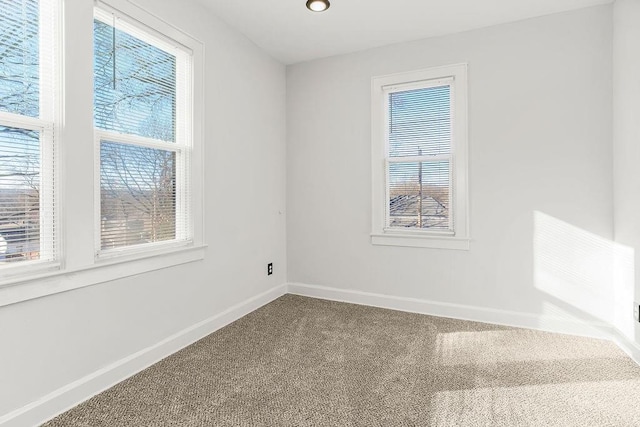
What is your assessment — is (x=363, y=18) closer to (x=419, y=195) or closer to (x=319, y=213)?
(x=419, y=195)

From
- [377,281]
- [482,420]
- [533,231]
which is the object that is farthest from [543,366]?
[377,281]

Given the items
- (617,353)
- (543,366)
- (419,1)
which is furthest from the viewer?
(419,1)

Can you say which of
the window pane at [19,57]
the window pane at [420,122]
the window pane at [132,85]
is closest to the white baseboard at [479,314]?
the window pane at [420,122]

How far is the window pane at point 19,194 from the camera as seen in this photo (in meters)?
1.62

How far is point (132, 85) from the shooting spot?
219cm

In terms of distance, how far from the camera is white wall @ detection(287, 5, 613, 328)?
2.70 metres

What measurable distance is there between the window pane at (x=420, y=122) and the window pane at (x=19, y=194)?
272 cm

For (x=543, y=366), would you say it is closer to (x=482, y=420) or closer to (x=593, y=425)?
(x=593, y=425)

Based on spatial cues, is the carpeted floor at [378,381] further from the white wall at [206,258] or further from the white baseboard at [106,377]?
the white wall at [206,258]

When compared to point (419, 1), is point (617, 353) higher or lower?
lower

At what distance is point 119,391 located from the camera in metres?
1.98

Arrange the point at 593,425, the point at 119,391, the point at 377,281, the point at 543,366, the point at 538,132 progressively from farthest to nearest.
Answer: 1. the point at 377,281
2. the point at 538,132
3. the point at 543,366
4. the point at 119,391
5. the point at 593,425

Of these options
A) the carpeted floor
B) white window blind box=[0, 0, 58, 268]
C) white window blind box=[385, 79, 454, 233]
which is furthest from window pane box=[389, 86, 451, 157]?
white window blind box=[0, 0, 58, 268]

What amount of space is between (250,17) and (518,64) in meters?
2.22
